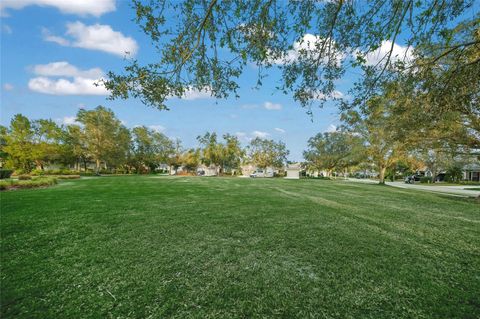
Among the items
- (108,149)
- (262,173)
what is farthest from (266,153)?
(108,149)

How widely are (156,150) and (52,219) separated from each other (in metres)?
49.4

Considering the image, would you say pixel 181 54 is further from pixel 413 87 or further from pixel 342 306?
pixel 413 87

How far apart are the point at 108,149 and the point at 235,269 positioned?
4195 centimetres

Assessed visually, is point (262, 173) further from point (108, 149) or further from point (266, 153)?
point (108, 149)

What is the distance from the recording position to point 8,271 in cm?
292

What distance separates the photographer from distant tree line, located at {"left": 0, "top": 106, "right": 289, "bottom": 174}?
32.1 metres

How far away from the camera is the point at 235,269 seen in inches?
122

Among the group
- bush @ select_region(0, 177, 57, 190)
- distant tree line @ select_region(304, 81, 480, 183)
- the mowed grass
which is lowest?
bush @ select_region(0, 177, 57, 190)

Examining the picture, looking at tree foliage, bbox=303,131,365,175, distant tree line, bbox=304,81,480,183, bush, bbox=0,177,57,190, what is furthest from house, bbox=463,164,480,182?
bush, bbox=0,177,57,190

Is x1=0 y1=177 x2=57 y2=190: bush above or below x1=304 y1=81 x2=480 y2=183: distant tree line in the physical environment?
below

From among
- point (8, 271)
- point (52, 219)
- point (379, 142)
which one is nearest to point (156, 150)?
point (379, 142)

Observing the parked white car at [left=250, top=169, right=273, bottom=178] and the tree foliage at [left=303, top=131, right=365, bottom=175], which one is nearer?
the tree foliage at [left=303, top=131, right=365, bottom=175]

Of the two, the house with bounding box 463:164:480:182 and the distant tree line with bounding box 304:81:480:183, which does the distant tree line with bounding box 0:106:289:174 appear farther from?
the house with bounding box 463:164:480:182

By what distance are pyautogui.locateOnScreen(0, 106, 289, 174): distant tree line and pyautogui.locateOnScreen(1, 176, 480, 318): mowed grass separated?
36472 mm
